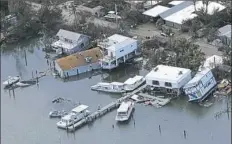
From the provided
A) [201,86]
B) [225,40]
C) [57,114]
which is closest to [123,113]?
[57,114]

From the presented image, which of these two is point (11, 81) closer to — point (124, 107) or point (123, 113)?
point (124, 107)

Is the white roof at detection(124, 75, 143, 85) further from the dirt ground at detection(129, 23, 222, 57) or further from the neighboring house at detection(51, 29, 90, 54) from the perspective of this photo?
the neighboring house at detection(51, 29, 90, 54)

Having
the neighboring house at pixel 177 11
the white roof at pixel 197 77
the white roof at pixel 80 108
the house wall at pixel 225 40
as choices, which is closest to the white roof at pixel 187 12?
the neighboring house at pixel 177 11

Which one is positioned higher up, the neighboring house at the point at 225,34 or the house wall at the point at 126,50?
the neighboring house at the point at 225,34

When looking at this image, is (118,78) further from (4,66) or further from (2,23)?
(2,23)

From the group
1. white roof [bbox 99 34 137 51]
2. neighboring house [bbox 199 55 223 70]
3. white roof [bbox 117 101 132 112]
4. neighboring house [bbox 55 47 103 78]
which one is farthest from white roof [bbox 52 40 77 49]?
neighboring house [bbox 199 55 223 70]

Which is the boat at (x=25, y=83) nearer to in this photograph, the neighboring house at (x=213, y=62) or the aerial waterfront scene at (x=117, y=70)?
the aerial waterfront scene at (x=117, y=70)
